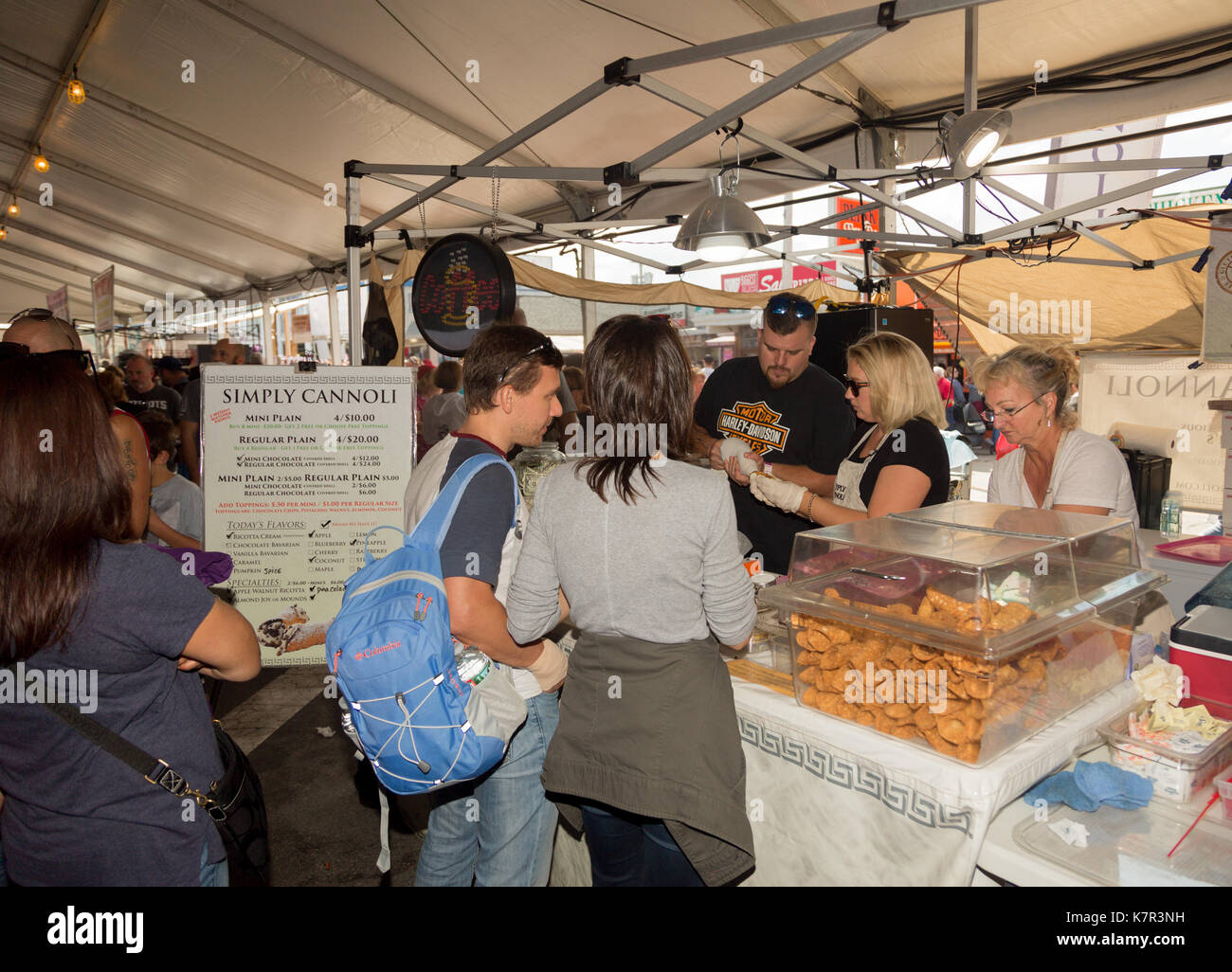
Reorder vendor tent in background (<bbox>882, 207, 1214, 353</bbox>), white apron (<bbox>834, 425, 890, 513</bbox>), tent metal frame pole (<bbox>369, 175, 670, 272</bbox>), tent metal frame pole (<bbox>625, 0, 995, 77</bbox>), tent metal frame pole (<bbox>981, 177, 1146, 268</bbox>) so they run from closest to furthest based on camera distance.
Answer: tent metal frame pole (<bbox>625, 0, 995, 77</bbox>) < white apron (<bbox>834, 425, 890, 513</bbox>) < tent metal frame pole (<bbox>369, 175, 670, 272</bbox>) < tent metal frame pole (<bbox>981, 177, 1146, 268</bbox>) < vendor tent in background (<bbox>882, 207, 1214, 353</bbox>)

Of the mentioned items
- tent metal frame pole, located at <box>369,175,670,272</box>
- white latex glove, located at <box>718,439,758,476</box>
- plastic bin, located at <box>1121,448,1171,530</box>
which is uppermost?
tent metal frame pole, located at <box>369,175,670,272</box>

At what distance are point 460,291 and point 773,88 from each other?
209 centimetres

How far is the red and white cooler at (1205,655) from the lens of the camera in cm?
175

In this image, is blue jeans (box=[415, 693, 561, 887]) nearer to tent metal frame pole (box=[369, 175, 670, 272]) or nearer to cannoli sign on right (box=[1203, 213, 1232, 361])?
cannoli sign on right (box=[1203, 213, 1232, 361])

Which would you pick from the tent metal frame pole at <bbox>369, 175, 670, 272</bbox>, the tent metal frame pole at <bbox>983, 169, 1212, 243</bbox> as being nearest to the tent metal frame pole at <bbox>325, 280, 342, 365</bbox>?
the tent metal frame pole at <bbox>369, 175, 670, 272</bbox>

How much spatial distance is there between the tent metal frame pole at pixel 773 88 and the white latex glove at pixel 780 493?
151 centimetres

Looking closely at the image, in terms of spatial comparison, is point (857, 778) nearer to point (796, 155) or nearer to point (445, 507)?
point (445, 507)

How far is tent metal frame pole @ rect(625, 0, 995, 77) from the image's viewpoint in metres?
2.47

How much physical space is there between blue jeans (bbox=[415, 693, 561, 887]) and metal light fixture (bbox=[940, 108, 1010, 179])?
3.58 m

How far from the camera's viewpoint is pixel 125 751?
4.32ft

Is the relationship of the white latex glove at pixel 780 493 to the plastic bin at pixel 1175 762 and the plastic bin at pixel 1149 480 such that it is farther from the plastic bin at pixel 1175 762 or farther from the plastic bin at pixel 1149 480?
the plastic bin at pixel 1149 480

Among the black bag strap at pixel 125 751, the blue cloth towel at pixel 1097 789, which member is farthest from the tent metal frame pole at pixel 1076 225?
the black bag strap at pixel 125 751

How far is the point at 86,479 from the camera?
1.25 meters

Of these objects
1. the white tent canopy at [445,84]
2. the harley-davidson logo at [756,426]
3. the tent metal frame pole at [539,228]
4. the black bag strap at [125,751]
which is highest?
the white tent canopy at [445,84]
